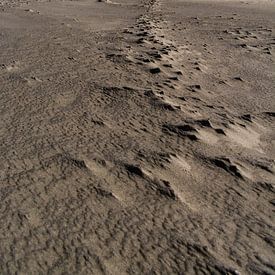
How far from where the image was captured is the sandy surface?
1983 mm

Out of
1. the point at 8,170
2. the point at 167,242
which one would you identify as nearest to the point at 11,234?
the point at 8,170

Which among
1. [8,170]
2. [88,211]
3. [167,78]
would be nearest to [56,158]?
[8,170]

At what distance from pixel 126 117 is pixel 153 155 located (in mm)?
642

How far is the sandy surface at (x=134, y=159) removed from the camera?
6.51ft

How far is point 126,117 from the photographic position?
10.9 ft

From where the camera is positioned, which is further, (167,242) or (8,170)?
(8,170)

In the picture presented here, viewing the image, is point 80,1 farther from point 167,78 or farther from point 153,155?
point 153,155

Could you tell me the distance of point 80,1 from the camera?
31.9ft

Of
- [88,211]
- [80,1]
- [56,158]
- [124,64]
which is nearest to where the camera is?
[88,211]

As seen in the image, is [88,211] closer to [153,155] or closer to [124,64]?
[153,155]

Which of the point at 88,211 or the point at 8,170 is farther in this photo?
the point at 8,170

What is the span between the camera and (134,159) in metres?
2.71

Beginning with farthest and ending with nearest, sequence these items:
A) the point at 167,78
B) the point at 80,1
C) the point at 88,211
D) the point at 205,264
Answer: the point at 80,1, the point at 167,78, the point at 88,211, the point at 205,264

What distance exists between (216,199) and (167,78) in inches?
84.1
